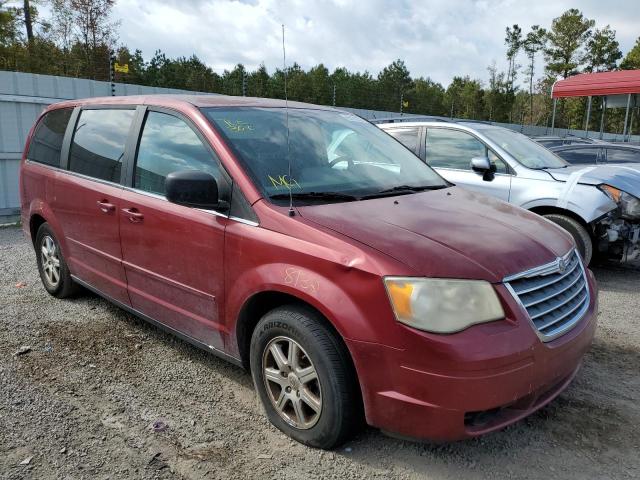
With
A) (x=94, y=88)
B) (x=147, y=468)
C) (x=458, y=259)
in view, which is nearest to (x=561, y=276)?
(x=458, y=259)

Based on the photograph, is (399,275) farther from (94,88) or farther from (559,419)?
(94,88)

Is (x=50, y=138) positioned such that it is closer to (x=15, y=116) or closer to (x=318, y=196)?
(x=318, y=196)

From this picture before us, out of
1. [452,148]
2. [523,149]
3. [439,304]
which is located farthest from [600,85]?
[439,304]

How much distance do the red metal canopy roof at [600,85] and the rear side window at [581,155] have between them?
1161 cm

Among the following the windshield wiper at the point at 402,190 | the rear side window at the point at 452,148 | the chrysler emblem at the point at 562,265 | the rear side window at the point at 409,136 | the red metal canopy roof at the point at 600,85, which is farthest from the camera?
the red metal canopy roof at the point at 600,85

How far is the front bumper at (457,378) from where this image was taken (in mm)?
2174

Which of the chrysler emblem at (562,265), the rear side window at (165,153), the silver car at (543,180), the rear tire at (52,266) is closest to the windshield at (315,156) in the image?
the rear side window at (165,153)

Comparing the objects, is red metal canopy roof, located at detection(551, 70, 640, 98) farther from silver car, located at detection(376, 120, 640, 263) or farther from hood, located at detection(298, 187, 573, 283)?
hood, located at detection(298, 187, 573, 283)

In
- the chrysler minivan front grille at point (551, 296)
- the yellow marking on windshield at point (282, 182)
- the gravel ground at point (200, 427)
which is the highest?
the yellow marking on windshield at point (282, 182)

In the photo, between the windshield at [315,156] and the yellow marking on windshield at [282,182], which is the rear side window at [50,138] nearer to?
the windshield at [315,156]

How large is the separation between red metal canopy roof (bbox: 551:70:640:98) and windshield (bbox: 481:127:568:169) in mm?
16061

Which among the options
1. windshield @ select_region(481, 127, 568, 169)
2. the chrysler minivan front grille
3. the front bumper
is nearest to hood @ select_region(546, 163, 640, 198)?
windshield @ select_region(481, 127, 568, 169)

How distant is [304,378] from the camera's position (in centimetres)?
255

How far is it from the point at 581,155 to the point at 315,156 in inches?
348
